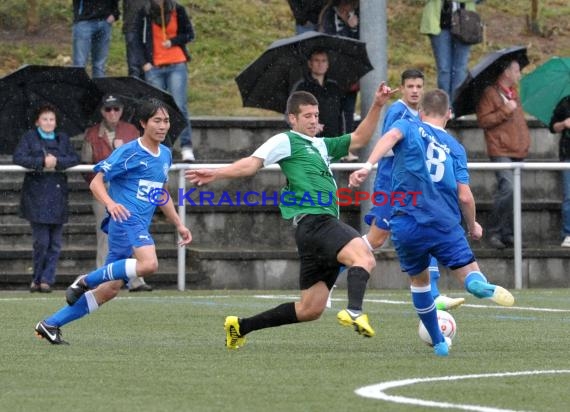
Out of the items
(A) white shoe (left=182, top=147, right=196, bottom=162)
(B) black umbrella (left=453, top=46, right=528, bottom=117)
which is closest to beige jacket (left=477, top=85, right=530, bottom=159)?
(B) black umbrella (left=453, top=46, right=528, bottom=117)

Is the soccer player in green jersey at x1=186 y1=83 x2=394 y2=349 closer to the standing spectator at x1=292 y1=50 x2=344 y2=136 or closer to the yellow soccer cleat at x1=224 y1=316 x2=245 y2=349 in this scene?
the yellow soccer cleat at x1=224 y1=316 x2=245 y2=349

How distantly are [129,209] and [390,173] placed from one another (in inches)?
113

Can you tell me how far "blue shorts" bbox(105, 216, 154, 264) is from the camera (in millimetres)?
11742

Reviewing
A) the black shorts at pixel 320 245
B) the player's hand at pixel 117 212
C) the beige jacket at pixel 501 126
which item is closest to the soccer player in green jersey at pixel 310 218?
the black shorts at pixel 320 245

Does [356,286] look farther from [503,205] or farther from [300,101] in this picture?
[503,205]

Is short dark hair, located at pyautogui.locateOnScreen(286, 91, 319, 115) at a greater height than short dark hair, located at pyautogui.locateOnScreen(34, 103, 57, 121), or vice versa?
short dark hair, located at pyautogui.locateOnScreen(34, 103, 57, 121)

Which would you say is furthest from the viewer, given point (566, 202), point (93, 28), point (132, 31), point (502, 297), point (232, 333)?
point (93, 28)

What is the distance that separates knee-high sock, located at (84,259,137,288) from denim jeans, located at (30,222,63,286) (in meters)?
5.78

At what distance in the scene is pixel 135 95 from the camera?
1761cm

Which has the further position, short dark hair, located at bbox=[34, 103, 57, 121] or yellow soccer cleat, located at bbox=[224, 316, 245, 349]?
short dark hair, located at bbox=[34, 103, 57, 121]

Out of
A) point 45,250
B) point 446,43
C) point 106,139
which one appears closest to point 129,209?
point 45,250

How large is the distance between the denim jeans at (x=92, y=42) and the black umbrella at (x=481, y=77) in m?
4.37

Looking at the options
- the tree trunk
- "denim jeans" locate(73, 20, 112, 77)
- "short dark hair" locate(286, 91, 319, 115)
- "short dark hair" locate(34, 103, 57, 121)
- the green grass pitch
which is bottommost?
the green grass pitch

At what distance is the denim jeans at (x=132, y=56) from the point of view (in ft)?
62.1
